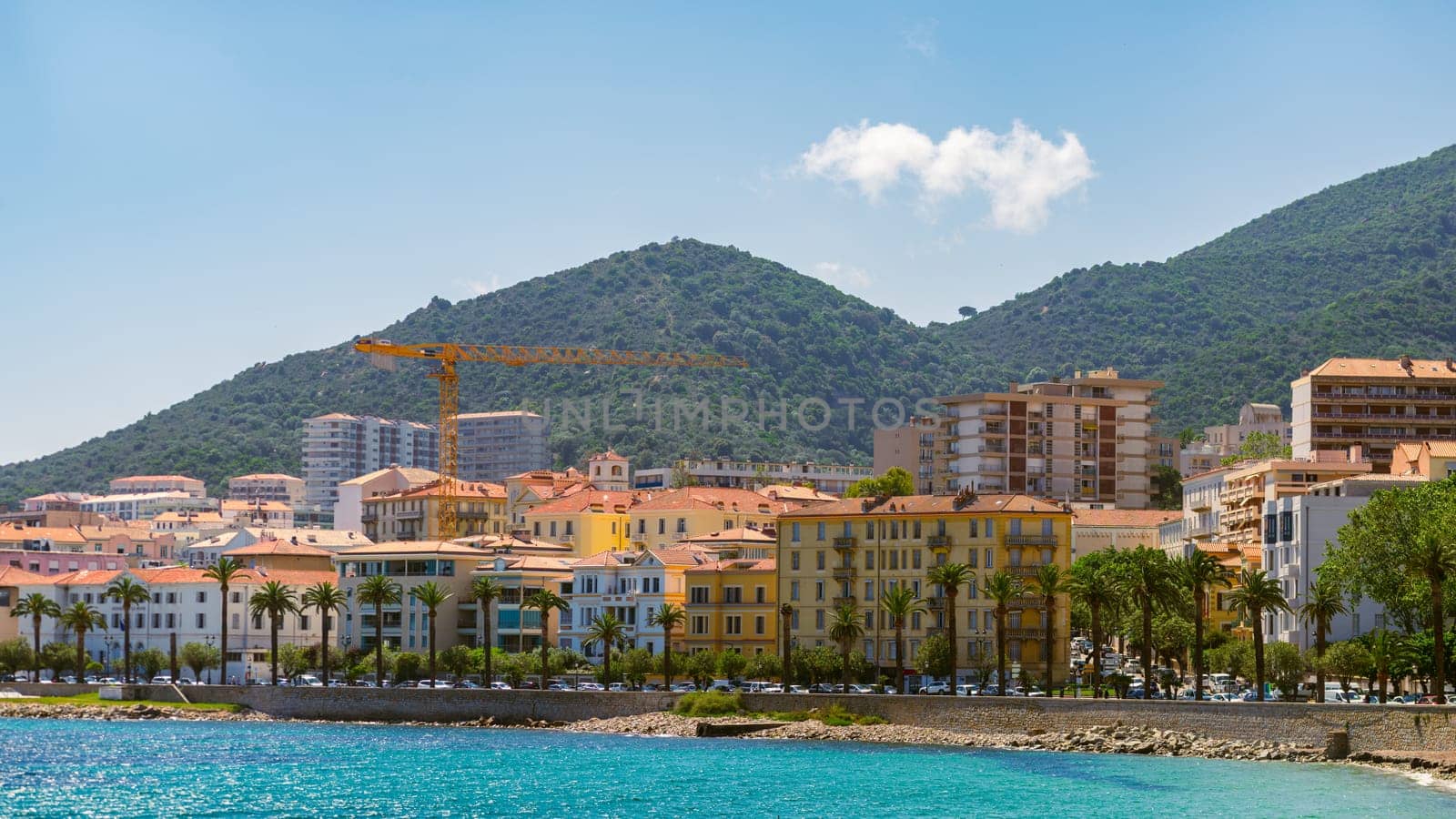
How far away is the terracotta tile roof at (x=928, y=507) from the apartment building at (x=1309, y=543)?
14021 millimetres

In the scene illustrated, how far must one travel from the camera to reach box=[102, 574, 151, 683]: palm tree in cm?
15175

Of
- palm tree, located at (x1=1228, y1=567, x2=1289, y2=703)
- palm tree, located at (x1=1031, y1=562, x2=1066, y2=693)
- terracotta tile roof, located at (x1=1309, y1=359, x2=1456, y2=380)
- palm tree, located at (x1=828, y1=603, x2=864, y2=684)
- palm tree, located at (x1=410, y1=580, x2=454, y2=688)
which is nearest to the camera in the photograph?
palm tree, located at (x1=1228, y1=567, x2=1289, y2=703)

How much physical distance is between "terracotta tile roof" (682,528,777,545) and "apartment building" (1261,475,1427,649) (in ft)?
125

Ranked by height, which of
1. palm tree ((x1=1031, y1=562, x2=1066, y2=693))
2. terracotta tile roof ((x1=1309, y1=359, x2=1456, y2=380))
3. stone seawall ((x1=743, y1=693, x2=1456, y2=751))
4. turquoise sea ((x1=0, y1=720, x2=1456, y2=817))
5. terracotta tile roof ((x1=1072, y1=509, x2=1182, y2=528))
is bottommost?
turquoise sea ((x1=0, y1=720, x2=1456, y2=817))

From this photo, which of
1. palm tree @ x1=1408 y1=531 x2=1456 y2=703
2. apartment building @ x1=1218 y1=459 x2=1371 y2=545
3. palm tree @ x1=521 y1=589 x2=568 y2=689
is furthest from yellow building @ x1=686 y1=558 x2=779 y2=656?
palm tree @ x1=1408 y1=531 x2=1456 y2=703

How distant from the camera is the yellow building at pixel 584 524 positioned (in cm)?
17850

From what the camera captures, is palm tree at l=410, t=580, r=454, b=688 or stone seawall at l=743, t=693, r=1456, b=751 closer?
stone seawall at l=743, t=693, r=1456, b=751

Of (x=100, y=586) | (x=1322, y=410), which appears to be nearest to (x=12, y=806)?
(x=100, y=586)

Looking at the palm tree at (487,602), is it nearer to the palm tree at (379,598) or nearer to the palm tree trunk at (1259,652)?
the palm tree at (379,598)

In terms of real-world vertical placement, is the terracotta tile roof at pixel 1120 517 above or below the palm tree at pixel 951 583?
above

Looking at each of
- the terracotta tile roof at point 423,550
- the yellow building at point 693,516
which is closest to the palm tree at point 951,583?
the terracotta tile roof at point 423,550

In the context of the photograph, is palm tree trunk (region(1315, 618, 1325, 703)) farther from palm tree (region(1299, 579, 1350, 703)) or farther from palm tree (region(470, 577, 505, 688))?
palm tree (region(470, 577, 505, 688))

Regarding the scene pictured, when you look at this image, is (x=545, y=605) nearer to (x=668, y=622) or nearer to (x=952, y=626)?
(x=668, y=622)

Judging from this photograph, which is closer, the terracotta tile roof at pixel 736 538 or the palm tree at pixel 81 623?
the palm tree at pixel 81 623
